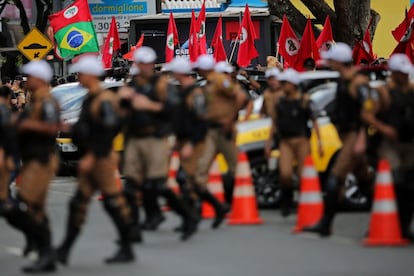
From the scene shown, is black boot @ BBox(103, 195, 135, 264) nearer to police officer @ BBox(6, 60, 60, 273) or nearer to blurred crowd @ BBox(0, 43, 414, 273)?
blurred crowd @ BBox(0, 43, 414, 273)

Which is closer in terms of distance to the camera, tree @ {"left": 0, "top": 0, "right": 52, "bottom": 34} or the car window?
the car window

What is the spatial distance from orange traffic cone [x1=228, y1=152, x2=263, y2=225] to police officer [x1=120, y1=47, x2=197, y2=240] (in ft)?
3.98

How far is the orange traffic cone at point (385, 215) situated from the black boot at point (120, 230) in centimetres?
239

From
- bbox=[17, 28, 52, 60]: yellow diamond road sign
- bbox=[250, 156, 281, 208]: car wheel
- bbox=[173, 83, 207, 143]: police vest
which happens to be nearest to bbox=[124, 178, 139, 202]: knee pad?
bbox=[173, 83, 207, 143]: police vest

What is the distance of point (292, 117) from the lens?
1603 cm

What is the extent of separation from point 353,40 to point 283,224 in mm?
16954

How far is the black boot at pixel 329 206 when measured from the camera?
13.8 metres

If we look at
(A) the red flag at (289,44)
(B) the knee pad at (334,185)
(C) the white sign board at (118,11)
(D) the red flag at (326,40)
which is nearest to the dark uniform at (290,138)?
(B) the knee pad at (334,185)

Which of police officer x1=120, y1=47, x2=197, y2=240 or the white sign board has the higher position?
police officer x1=120, y1=47, x2=197, y2=240

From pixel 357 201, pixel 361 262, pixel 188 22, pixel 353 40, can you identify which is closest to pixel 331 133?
pixel 357 201

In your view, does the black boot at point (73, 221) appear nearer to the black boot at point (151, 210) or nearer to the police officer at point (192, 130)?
the black boot at point (151, 210)

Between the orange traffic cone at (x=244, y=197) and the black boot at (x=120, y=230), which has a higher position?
the black boot at (x=120, y=230)

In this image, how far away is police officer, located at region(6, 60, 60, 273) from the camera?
40.2ft

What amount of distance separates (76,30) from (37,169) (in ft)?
72.7
